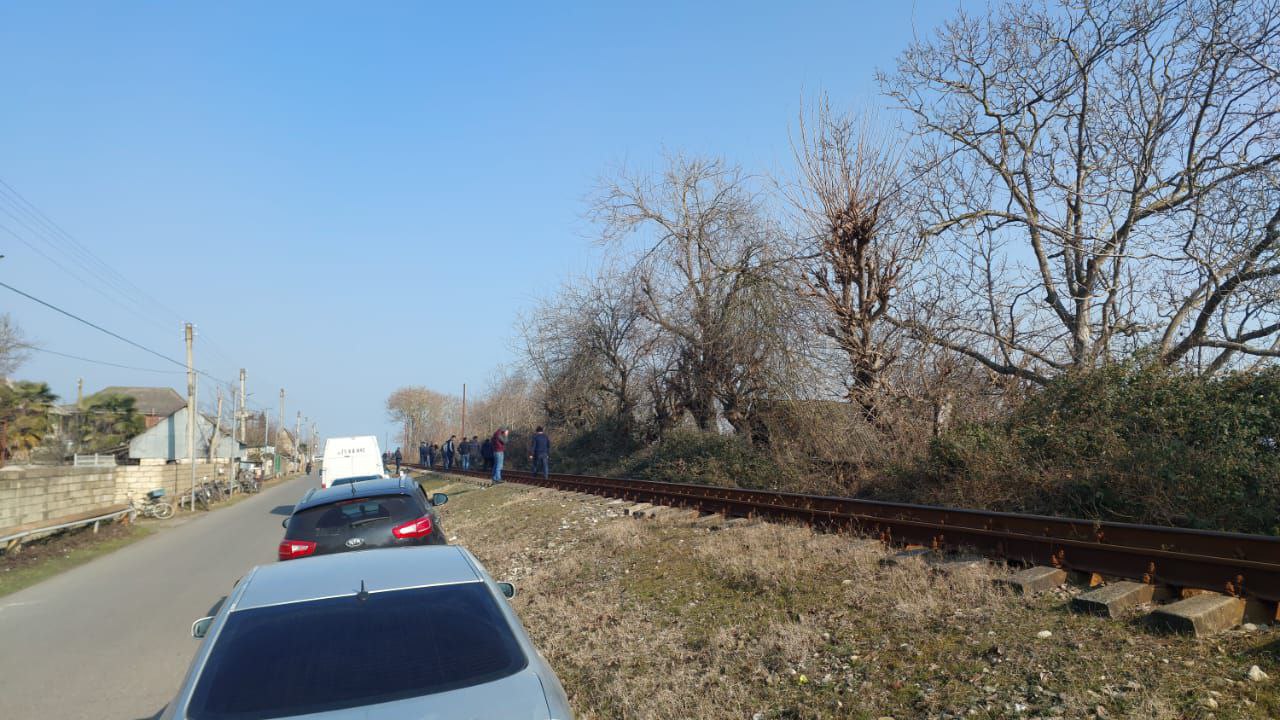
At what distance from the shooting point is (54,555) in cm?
1881

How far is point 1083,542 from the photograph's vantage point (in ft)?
26.2

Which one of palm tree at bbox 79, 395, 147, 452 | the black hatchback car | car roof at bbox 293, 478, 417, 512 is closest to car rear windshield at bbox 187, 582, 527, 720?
the black hatchback car

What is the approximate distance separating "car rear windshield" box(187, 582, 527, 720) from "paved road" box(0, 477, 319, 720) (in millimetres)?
4822

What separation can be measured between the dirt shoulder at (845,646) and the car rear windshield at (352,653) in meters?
2.59

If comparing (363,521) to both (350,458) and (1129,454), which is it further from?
(350,458)

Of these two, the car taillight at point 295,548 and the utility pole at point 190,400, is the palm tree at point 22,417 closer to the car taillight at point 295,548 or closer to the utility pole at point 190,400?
the utility pole at point 190,400

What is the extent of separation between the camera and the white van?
81.9 ft

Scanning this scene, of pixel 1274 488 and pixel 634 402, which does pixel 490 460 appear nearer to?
pixel 634 402

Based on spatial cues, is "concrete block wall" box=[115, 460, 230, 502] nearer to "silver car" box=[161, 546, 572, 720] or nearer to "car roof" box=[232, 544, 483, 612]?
"car roof" box=[232, 544, 483, 612]

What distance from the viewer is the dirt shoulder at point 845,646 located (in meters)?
4.94

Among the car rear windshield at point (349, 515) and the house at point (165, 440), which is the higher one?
the house at point (165, 440)

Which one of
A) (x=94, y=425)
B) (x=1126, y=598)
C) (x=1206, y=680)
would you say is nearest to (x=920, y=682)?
(x=1206, y=680)

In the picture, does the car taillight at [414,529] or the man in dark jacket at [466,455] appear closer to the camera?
the car taillight at [414,529]

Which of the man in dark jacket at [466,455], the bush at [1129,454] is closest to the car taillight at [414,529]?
the bush at [1129,454]
